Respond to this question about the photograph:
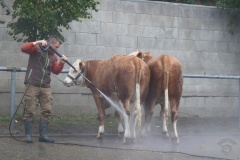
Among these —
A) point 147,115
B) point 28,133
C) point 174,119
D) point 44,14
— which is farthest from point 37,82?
point 174,119

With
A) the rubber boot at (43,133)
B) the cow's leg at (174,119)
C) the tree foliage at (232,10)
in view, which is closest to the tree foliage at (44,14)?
the rubber boot at (43,133)

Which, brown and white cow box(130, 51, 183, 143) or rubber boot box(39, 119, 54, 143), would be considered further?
brown and white cow box(130, 51, 183, 143)

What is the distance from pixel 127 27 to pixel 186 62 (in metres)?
2.00

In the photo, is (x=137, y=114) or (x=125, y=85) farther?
(x=137, y=114)

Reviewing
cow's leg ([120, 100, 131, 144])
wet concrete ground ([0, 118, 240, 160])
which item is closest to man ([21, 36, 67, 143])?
wet concrete ground ([0, 118, 240, 160])

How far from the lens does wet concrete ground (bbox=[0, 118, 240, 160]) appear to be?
29.0ft

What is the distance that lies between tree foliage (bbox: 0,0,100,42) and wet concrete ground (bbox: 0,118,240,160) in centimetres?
221

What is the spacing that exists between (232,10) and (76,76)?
6.21 meters

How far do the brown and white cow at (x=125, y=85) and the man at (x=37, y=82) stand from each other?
1.12 meters

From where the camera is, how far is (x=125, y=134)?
10.2 m

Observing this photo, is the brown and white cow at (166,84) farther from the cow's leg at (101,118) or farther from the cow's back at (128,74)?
the cow's leg at (101,118)

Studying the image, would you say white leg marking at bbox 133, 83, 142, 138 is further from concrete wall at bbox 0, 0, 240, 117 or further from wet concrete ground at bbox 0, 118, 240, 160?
concrete wall at bbox 0, 0, 240, 117

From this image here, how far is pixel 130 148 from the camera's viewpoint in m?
9.73

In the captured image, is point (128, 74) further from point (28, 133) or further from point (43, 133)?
point (28, 133)
